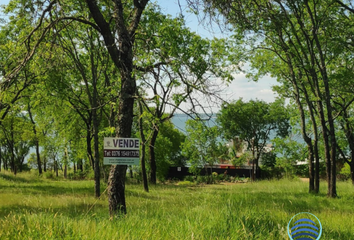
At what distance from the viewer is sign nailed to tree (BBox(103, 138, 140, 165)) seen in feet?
17.2

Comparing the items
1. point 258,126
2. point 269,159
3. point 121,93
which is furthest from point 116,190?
point 269,159

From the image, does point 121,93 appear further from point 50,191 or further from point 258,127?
point 258,127

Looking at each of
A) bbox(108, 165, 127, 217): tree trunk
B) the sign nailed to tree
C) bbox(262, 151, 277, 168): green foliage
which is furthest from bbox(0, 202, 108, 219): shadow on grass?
bbox(262, 151, 277, 168): green foliage

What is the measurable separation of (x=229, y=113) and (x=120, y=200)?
2503 mm

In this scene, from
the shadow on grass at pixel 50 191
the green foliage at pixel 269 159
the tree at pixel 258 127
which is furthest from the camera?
the green foliage at pixel 269 159

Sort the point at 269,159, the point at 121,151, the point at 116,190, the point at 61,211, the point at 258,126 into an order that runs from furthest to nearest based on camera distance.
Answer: the point at 269,159 < the point at 258,126 < the point at 61,211 < the point at 116,190 < the point at 121,151

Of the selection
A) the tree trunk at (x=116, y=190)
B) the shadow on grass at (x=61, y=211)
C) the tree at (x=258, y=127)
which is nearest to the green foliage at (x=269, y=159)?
the tree at (x=258, y=127)

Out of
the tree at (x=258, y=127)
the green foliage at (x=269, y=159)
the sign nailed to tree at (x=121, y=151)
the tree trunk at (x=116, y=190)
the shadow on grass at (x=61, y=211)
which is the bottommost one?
the green foliage at (x=269, y=159)

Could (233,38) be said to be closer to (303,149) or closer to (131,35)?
(131,35)

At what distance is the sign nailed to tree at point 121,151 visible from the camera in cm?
525

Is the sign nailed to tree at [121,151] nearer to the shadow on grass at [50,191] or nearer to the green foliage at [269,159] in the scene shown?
the shadow on grass at [50,191]

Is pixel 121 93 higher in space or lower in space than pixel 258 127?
lower

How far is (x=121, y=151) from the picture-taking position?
17.5 ft

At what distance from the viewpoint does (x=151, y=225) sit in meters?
3.98
